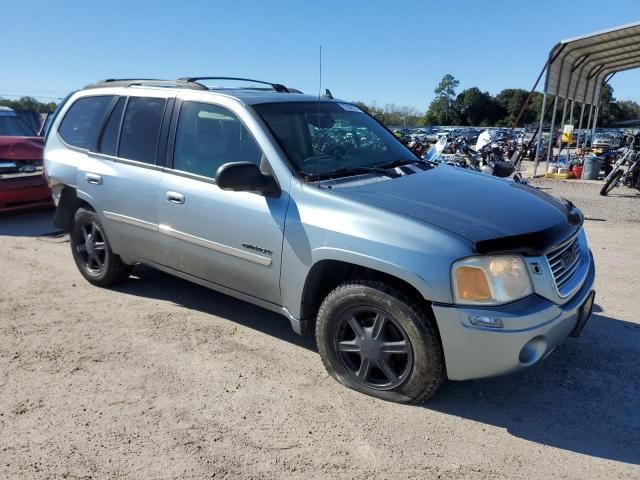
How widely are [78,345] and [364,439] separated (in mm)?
2352

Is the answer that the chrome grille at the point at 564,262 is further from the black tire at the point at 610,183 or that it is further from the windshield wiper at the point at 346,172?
the black tire at the point at 610,183

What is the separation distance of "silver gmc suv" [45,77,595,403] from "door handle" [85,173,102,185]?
0.06 feet

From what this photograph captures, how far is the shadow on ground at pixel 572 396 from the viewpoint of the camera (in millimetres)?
2936

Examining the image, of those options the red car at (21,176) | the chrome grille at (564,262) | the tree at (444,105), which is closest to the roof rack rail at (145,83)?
the chrome grille at (564,262)

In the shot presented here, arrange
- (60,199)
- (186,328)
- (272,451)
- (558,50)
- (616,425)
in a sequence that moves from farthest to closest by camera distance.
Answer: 1. (558,50)
2. (60,199)
3. (186,328)
4. (616,425)
5. (272,451)

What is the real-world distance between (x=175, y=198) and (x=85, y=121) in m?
1.77

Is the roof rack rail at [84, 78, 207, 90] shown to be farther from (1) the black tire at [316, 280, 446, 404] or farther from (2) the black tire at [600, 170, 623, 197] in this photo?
(2) the black tire at [600, 170, 623, 197]

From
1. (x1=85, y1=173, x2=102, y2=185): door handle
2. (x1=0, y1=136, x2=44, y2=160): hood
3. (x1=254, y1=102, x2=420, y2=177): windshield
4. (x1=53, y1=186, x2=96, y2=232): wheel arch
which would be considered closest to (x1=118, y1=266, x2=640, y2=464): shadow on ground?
(x1=254, y1=102, x2=420, y2=177): windshield

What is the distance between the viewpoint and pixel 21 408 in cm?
318

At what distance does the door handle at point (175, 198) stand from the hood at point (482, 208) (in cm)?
131

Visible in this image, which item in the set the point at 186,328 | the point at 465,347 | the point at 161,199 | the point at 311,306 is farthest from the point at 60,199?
the point at 465,347

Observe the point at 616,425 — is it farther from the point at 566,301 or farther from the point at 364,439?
the point at 364,439

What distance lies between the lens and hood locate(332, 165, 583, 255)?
287cm

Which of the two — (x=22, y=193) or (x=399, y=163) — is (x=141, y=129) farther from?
(x=22, y=193)
